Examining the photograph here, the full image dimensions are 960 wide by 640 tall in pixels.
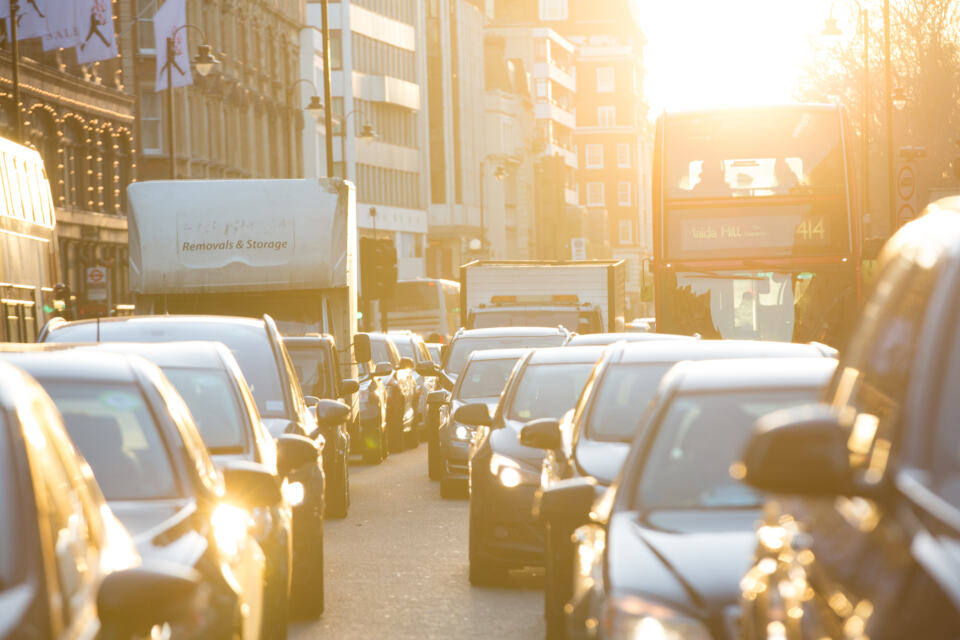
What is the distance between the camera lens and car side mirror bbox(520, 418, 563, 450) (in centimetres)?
1102

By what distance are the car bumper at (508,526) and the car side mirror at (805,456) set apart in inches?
347

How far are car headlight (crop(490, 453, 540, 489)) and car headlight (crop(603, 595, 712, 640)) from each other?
7.44 m

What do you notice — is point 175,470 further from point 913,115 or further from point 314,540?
point 913,115

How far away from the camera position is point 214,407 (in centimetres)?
1055

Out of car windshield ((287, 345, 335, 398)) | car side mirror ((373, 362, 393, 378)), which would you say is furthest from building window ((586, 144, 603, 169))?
car windshield ((287, 345, 335, 398))

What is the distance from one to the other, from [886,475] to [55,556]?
5.57 feet

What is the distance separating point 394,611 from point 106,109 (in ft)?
164

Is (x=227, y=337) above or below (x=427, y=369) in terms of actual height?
above

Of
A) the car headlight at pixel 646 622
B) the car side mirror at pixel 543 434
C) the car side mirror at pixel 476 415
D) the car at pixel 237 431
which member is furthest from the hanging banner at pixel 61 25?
the car headlight at pixel 646 622

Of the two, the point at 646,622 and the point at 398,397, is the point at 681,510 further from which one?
the point at 398,397

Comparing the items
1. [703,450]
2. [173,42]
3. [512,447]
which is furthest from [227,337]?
[173,42]

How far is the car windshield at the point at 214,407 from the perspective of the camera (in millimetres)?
10281

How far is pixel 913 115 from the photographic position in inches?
2665

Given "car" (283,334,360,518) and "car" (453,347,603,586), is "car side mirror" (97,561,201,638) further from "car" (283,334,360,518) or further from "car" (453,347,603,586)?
"car" (283,334,360,518)
